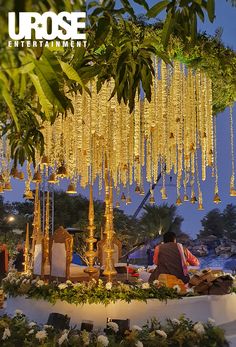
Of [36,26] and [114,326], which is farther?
[114,326]

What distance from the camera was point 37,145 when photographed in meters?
2.17

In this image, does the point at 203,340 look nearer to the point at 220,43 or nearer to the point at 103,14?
the point at 220,43

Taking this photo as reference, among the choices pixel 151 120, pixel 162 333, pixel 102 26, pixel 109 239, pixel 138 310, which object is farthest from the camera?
pixel 151 120

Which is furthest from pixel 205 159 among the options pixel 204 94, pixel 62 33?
pixel 62 33

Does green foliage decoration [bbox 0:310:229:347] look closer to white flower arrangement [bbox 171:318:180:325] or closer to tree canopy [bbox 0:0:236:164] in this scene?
white flower arrangement [bbox 171:318:180:325]

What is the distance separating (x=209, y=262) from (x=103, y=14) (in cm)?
2030

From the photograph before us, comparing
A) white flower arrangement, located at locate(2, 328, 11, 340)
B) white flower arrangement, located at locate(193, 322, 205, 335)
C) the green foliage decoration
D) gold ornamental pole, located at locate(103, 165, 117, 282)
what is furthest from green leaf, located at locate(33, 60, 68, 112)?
gold ornamental pole, located at locate(103, 165, 117, 282)

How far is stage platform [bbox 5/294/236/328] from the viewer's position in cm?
526

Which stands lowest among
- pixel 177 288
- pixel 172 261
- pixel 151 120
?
pixel 177 288

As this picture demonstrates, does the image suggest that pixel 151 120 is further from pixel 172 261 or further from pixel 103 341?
pixel 103 341

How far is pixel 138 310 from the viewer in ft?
17.3

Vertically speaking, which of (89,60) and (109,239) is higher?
(89,60)

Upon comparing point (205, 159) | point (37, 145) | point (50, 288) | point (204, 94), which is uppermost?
point (204, 94)

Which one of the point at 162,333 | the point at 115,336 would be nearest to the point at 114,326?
the point at 115,336
